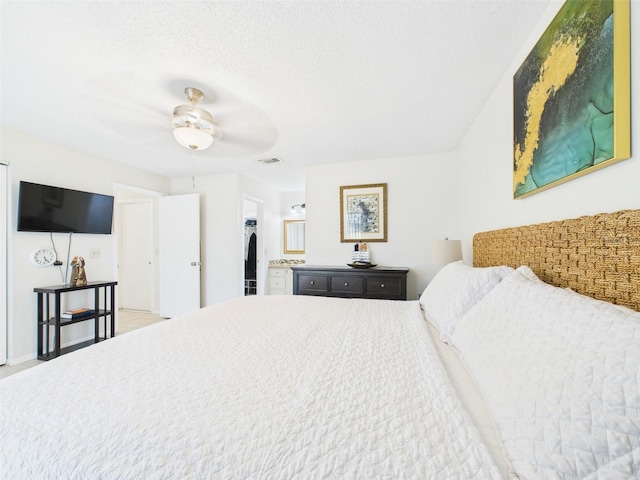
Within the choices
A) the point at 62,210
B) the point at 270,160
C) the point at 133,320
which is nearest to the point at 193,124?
the point at 270,160

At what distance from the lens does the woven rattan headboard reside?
801mm

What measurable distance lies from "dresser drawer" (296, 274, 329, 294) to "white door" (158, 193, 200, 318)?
1.81 metres

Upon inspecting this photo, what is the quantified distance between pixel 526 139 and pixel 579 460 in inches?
58.9

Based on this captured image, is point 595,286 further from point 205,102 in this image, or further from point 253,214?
point 253,214

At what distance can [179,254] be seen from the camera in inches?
165

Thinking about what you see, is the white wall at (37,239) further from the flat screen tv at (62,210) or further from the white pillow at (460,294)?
the white pillow at (460,294)

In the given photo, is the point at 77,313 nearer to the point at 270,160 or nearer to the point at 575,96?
the point at 270,160

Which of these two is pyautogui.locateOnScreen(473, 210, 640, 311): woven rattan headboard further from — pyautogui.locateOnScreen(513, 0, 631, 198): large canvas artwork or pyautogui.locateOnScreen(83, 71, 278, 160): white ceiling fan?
pyautogui.locateOnScreen(83, 71, 278, 160): white ceiling fan

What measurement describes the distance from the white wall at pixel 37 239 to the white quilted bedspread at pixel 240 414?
2.57 m

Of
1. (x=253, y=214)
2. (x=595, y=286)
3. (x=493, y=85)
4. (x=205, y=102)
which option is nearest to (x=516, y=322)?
(x=595, y=286)

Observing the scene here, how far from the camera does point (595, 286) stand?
92 cm

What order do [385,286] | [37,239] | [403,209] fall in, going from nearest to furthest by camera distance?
[37,239] → [385,286] → [403,209]

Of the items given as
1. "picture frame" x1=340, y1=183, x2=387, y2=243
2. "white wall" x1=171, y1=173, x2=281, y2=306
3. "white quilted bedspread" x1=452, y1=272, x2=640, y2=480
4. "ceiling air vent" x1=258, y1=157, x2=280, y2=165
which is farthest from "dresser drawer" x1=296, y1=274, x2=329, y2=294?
"white quilted bedspread" x1=452, y1=272, x2=640, y2=480

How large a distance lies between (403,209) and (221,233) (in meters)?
2.80
